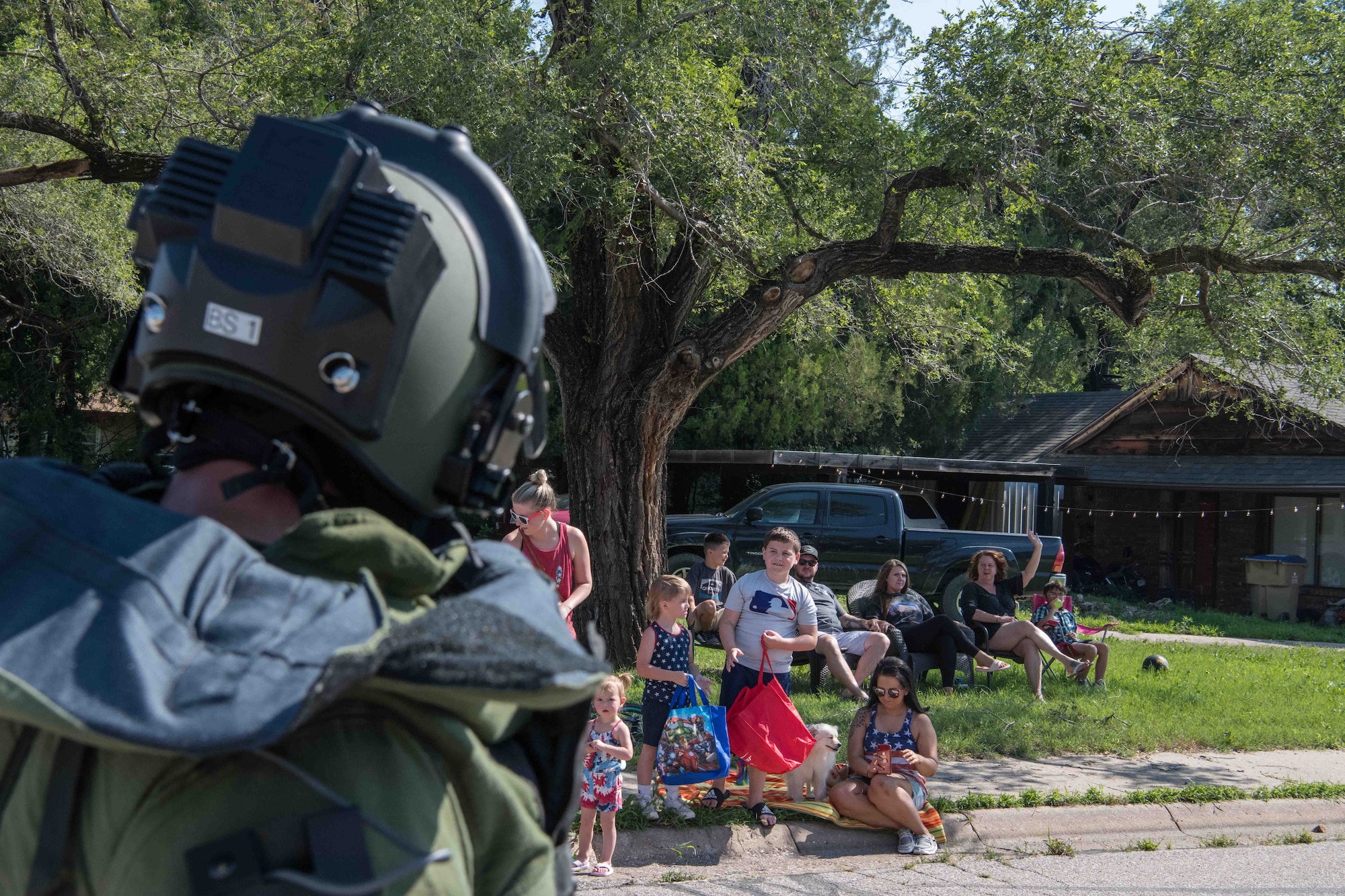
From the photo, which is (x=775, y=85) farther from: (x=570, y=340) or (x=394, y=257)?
(x=394, y=257)

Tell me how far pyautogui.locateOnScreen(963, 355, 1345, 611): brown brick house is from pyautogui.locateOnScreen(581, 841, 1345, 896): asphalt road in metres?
15.1

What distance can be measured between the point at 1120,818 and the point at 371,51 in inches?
287

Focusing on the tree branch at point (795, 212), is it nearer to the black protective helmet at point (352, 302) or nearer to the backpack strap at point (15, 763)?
the black protective helmet at point (352, 302)

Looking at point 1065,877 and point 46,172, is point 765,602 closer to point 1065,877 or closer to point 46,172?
point 1065,877

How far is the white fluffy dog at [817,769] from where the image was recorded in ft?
23.0

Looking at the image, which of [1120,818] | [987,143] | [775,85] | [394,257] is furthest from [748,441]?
[394,257]

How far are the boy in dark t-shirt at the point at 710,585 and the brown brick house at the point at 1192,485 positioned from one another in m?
13.7

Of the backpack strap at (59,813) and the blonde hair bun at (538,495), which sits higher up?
the blonde hair bun at (538,495)

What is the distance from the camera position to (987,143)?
28.2 feet

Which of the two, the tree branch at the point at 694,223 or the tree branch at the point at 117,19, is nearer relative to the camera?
the tree branch at the point at 694,223

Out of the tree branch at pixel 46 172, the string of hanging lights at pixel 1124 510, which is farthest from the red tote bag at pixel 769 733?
the string of hanging lights at pixel 1124 510

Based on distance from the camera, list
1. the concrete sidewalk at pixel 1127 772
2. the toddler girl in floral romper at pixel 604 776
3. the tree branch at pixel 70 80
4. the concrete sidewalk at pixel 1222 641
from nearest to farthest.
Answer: the toddler girl in floral romper at pixel 604 776, the concrete sidewalk at pixel 1127 772, the tree branch at pixel 70 80, the concrete sidewalk at pixel 1222 641

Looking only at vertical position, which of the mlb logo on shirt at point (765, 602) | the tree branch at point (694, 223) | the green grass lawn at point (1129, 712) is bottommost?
the green grass lawn at point (1129, 712)

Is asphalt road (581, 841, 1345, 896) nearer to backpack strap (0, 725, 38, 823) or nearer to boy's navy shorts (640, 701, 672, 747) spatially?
boy's navy shorts (640, 701, 672, 747)
